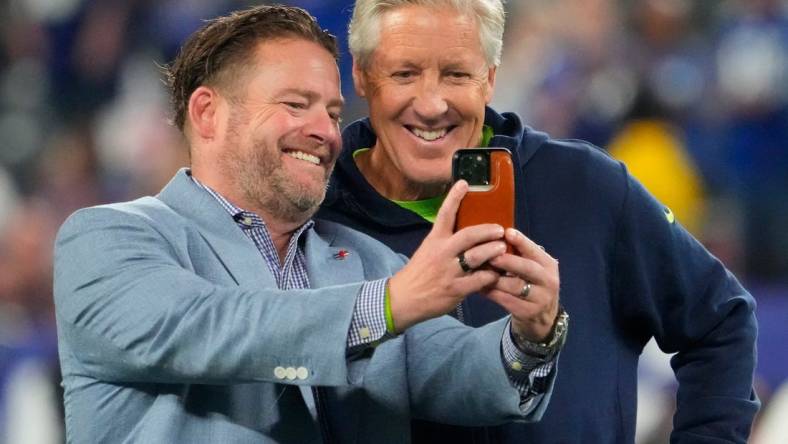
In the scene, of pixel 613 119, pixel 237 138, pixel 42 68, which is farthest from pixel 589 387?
pixel 42 68

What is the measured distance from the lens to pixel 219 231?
2025 millimetres

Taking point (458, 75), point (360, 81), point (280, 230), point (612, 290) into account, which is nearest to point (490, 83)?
point (458, 75)

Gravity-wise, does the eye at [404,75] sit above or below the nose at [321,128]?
above

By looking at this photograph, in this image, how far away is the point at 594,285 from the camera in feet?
8.05

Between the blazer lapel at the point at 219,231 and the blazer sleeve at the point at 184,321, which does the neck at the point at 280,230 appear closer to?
the blazer lapel at the point at 219,231

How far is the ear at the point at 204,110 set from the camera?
2.20 metres

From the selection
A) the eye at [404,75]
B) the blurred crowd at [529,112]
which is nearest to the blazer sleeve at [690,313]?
the eye at [404,75]

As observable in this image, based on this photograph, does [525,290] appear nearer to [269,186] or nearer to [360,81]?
[269,186]

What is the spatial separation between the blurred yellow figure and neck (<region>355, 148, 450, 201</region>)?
2.18 metres

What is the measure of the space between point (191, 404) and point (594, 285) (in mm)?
851

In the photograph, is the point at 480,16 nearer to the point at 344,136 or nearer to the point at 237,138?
the point at 344,136

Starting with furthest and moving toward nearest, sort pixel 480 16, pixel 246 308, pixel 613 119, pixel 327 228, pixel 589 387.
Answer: pixel 613 119
pixel 480 16
pixel 589 387
pixel 327 228
pixel 246 308

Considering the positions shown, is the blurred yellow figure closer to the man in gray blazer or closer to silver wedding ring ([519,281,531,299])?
the man in gray blazer

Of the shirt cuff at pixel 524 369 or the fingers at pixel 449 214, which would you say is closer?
the fingers at pixel 449 214
